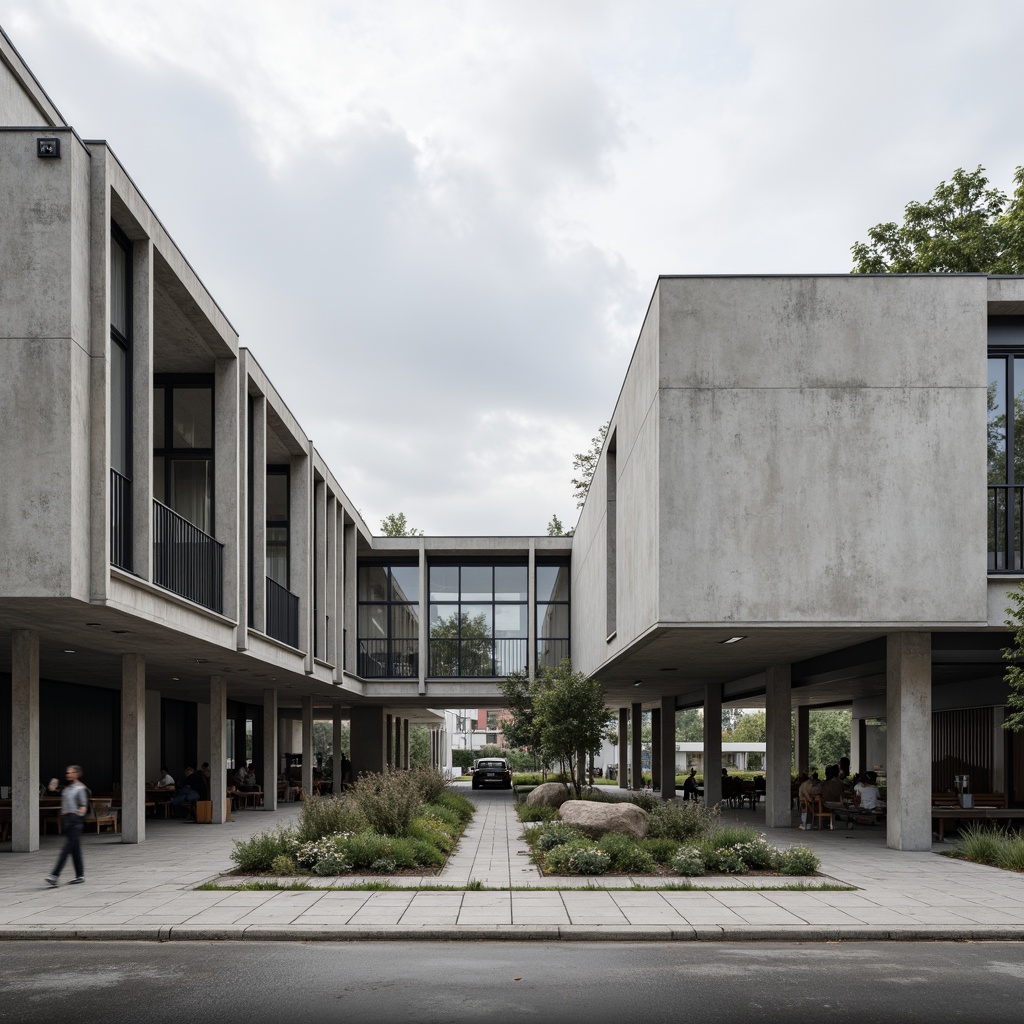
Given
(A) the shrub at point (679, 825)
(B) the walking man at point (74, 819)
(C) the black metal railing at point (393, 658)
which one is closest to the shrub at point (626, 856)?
(A) the shrub at point (679, 825)

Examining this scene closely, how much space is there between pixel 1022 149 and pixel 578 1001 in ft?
103

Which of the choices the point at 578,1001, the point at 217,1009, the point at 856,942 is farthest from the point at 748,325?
the point at 217,1009

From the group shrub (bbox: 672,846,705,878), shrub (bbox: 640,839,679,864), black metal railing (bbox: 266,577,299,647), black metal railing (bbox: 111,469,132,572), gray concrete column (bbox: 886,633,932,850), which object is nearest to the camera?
shrub (bbox: 672,846,705,878)

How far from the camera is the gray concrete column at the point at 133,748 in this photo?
20.1 m

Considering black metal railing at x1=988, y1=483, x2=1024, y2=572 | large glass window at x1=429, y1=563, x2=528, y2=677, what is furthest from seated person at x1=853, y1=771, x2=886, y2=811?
large glass window at x1=429, y1=563, x2=528, y2=677

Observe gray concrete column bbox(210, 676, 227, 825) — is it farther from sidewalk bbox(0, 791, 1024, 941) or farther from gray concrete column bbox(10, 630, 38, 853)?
sidewalk bbox(0, 791, 1024, 941)

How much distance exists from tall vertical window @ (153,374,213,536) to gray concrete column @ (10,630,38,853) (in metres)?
4.66

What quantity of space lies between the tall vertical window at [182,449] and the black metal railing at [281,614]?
314 cm

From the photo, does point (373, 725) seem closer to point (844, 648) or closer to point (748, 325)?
point (844, 648)

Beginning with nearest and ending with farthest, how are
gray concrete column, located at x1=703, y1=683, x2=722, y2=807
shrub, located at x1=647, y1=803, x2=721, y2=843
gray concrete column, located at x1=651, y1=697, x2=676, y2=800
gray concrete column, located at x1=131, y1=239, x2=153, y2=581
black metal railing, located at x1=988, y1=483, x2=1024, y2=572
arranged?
gray concrete column, located at x1=131, y1=239, x2=153, y2=581 → shrub, located at x1=647, y1=803, x2=721, y2=843 → black metal railing, located at x1=988, y1=483, x2=1024, y2=572 → gray concrete column, located at x1=703, y1=683, x2=722, y2=807 → gray concrete column, located at x1=651, y1=697, x2=676, y2=800

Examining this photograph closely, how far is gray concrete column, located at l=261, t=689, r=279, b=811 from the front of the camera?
101 ft

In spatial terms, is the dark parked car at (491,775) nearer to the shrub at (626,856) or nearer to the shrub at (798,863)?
the shrub at (626,856)

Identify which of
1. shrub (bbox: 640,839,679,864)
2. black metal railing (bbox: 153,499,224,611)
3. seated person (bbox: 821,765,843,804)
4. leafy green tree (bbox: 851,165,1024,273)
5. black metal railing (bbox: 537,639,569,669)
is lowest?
seated person (bbox: 821,765,843,804)

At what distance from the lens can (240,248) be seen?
1889 centimetres
